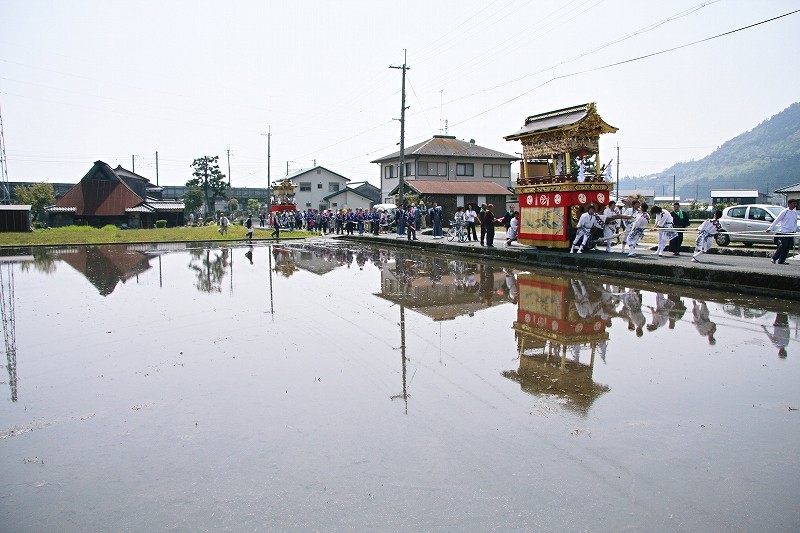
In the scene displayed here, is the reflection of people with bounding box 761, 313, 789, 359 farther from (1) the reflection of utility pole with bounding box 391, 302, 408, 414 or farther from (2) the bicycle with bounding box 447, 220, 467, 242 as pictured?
(2) the bicycle with bounding box 447, 220, 467, 242

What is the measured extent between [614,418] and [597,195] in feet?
41.8

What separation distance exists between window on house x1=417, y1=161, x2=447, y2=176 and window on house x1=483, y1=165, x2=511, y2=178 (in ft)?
14.2

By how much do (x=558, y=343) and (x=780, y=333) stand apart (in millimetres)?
3101

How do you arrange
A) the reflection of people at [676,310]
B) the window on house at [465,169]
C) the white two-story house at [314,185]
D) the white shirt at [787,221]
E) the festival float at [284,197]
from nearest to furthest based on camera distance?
the reflection of people at [676,310]
the white shirt at [787,221]
the window on house at [465,169]
the festival float at [284,197]
the white two-story house at [314,185]

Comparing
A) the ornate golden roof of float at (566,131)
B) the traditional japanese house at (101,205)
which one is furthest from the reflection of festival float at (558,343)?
the traditional japanese house at (101,205)

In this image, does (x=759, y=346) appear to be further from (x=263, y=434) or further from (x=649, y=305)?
(x=263, y=434)

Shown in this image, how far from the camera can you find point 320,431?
429cm

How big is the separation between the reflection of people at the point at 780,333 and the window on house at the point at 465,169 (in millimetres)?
39144

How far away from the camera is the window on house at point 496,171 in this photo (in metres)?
47.8

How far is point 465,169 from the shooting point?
154 ft

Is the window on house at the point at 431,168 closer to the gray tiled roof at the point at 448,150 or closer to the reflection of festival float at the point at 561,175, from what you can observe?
the gray tiled roof at the point at 448,150

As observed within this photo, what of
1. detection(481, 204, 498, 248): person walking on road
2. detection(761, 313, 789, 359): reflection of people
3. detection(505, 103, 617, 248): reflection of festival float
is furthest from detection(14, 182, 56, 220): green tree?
detection(761, 313, 789, 359): reflection of people

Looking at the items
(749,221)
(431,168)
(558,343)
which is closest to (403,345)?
(558,343)

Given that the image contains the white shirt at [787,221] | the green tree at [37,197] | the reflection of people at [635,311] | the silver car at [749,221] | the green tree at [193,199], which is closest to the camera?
the reflection of people at [635,311]
